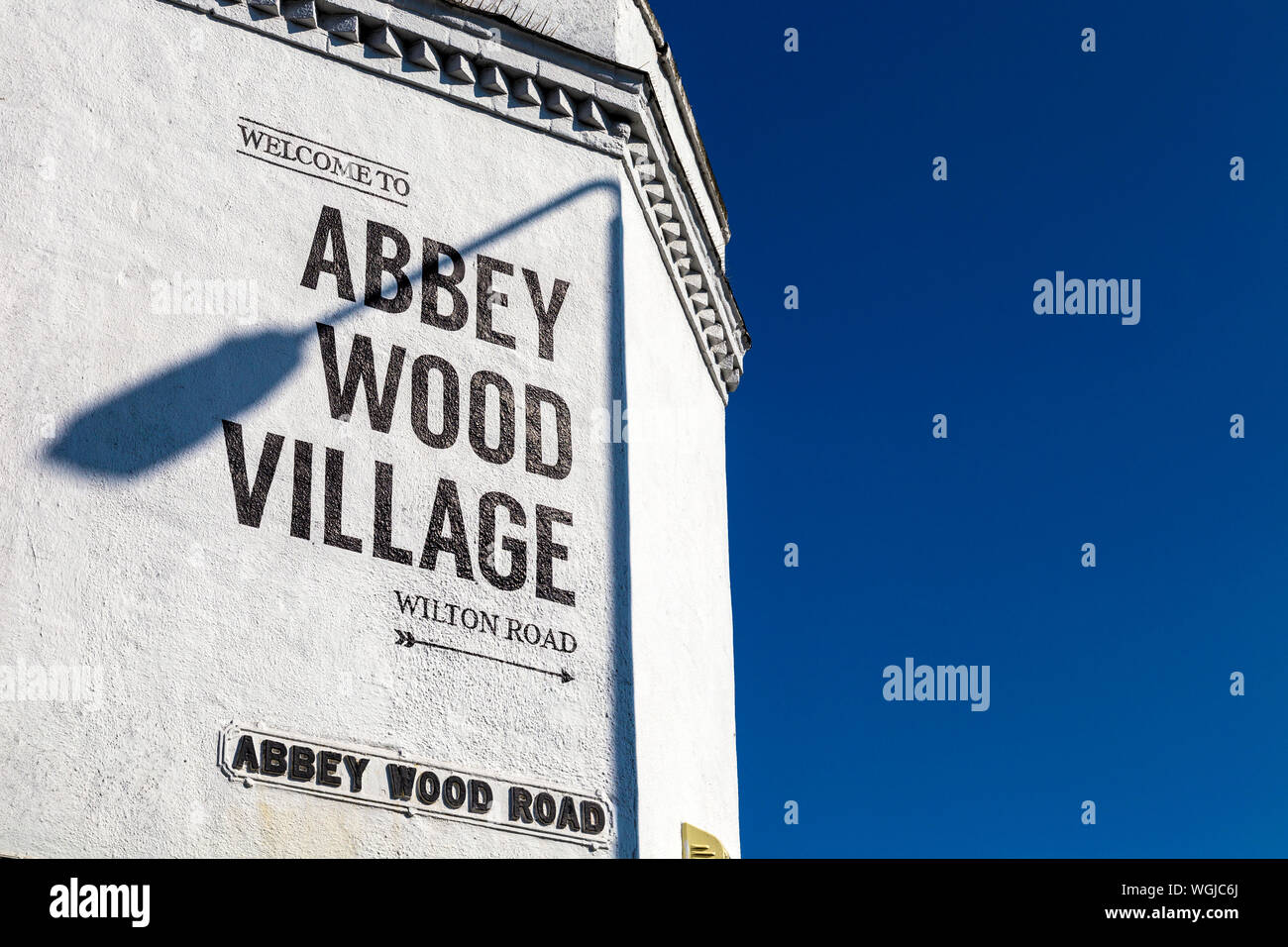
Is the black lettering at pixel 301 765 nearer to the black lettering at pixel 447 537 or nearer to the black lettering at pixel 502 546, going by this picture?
the black lettering at pixel 447 537

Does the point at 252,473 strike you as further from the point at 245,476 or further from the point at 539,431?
the point at 539,431

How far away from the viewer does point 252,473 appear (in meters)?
10.7

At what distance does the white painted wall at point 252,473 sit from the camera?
973 cm

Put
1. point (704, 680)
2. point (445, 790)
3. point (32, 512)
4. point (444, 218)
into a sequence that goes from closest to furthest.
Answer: point (32, 512)
point (445, 790)
point (444, 218)
point (704, 680)

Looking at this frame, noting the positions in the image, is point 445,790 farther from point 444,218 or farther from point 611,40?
point 611,40

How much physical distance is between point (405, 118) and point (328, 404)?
2714mm

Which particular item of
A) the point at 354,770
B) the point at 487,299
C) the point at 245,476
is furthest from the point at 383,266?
the point at 354,770

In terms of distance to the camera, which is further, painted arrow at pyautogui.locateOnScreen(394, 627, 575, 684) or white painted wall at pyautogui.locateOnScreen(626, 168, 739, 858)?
white painted wall at pyautogui.locateOnScreen(626, 168, 739, 858)

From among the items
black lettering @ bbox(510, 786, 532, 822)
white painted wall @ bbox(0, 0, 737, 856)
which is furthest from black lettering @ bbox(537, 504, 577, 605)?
black lettering @ bbox(510, 786, 532, 822)

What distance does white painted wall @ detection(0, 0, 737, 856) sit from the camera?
9734 mm

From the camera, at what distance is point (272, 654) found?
33.8 ft

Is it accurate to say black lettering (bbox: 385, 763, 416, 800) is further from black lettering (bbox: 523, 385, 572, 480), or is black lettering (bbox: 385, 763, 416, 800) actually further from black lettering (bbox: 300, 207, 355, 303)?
black lettering (bbox: 300, 207, 355, 303)

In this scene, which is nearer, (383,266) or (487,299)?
(383,266)
